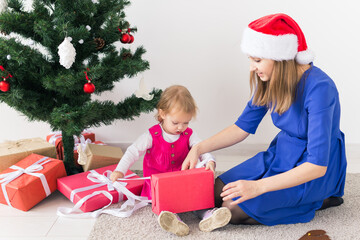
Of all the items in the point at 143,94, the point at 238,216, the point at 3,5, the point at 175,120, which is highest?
the point at 3,5

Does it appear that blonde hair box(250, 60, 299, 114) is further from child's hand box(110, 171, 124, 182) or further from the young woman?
child's hand box(110, 171, 124, 182)

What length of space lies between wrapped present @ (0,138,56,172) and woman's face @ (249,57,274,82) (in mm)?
1090

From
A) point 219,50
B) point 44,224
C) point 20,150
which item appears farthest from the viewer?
point 219,50

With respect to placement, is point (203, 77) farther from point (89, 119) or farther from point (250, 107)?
point (89, 119)

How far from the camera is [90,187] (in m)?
1.58

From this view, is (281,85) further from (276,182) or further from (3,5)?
(3,5)

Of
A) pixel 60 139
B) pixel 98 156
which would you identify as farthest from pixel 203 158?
pixel 60 139

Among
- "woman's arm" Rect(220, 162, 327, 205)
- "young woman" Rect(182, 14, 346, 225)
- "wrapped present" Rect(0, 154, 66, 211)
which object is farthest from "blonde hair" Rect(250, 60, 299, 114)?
"wrapped present" Rect(0, 154, 66, 211)

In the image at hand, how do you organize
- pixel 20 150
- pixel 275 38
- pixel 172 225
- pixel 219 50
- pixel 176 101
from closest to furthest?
pixel 275 38 < pixel 172 225 < pixel 176 101 < pixel 20 150 < pixel 219 50

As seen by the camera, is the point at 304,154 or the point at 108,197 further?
the point at 108,197

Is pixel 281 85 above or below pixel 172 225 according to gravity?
above

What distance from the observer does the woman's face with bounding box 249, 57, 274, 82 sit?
125 centimetres

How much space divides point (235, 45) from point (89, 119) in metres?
0.91

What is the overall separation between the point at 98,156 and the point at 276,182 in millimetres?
897
